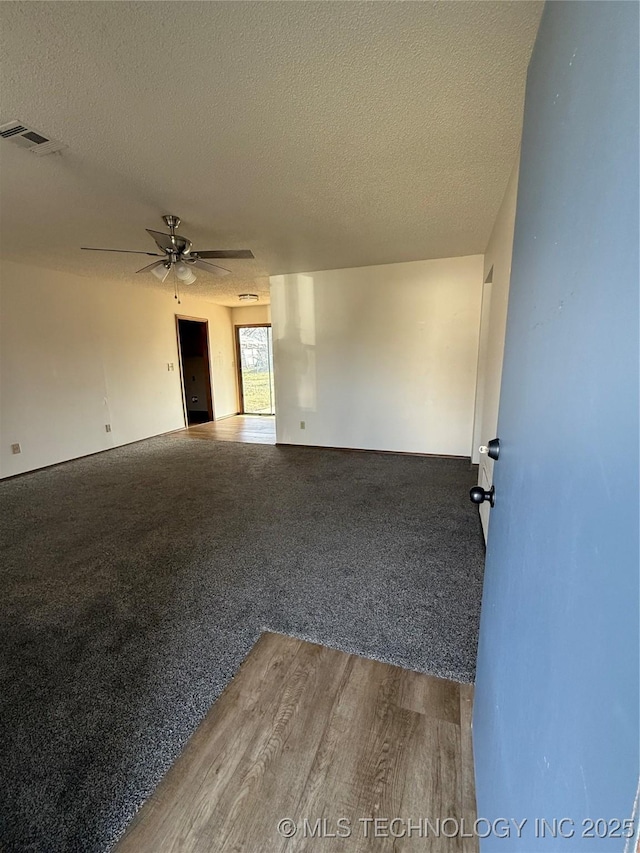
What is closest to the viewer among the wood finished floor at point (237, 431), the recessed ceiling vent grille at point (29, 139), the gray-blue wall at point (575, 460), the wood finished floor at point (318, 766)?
the gray-blue wall at point (575, 460)

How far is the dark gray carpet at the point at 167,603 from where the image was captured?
1.20 metres

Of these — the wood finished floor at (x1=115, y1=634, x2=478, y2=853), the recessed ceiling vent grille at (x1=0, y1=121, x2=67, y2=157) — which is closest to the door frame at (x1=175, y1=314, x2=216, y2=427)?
the recessed ceiling vent grille at (x1=0, y1=121, x2=67, y2=157)

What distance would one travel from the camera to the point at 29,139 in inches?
71.1

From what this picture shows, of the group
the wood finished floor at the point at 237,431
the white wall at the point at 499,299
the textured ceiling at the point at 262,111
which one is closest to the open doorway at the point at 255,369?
the wood finished floor at the point at 237,431

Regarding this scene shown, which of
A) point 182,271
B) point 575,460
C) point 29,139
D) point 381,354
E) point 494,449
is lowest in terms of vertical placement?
point 494,449

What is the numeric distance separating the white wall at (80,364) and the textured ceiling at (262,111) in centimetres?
159

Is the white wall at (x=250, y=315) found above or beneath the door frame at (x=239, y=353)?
above

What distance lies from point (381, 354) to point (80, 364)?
156 inches

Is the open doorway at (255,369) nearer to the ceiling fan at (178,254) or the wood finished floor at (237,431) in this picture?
the wood finished floor at (237,431)

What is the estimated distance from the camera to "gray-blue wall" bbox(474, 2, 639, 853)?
0.34 metres

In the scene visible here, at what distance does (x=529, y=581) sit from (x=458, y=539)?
83.4 inches

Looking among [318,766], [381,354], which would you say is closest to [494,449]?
[318,766]

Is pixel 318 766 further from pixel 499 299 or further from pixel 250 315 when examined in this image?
pixel 250 315

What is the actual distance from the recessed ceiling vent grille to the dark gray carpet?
2.38 m
